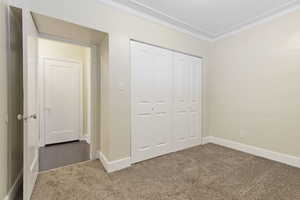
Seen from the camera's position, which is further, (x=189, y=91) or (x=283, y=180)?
(x=189, y=91)

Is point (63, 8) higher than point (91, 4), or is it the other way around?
point (91, 4)

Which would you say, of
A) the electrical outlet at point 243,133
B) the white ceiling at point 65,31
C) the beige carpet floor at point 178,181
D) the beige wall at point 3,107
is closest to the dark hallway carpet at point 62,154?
the beige carpet floor at point 178,181

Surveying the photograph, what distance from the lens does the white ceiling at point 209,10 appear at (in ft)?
7.27

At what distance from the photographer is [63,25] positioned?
1.95 m

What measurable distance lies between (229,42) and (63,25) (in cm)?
318

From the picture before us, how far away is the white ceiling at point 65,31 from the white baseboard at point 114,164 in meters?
1.93

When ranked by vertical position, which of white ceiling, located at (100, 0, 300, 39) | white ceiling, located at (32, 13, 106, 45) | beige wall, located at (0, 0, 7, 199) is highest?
white ceiling, located at (100, 0, 300, 39)

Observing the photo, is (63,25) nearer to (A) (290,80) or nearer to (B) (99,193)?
(B) (99,193)

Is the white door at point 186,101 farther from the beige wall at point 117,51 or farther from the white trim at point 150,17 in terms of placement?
the beige wall at point 117,51

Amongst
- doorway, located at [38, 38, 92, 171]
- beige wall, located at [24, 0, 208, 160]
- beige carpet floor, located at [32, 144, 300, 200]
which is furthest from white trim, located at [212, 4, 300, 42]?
doorway, located at [38, 38, 92, 171]

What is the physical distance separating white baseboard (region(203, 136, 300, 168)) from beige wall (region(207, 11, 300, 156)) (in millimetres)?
80

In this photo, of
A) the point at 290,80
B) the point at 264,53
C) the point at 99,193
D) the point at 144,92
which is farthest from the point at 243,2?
the point at 99,193

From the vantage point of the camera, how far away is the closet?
246 centimetres

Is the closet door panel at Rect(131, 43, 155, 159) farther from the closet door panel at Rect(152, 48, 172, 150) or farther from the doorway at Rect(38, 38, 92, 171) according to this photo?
the doorway at Rect(38, 38, 92, 171)
